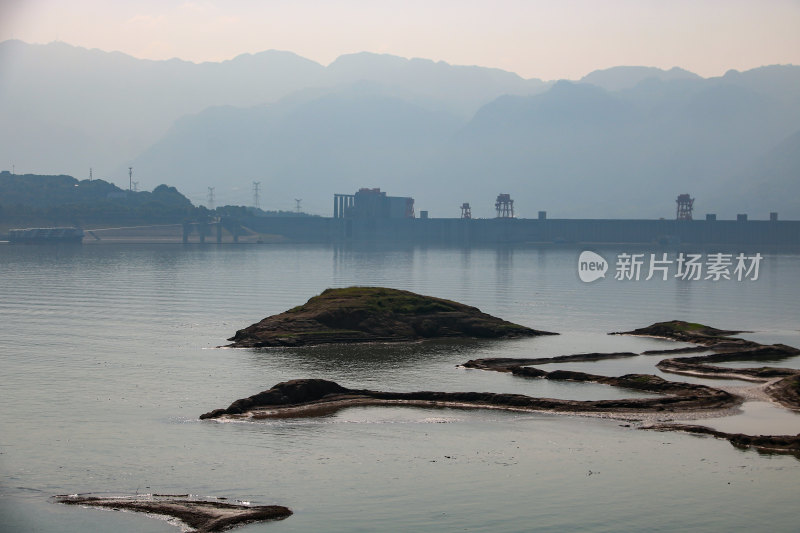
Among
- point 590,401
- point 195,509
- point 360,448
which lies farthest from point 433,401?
point 195,509

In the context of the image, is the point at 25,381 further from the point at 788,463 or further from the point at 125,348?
the point at 788,463

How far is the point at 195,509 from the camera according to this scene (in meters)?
27.3

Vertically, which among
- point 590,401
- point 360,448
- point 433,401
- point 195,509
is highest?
point 590,401

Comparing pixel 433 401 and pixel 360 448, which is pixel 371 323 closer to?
pixel 433 401

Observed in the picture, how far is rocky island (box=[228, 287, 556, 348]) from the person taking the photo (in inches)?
2393

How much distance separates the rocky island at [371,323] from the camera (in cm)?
6078

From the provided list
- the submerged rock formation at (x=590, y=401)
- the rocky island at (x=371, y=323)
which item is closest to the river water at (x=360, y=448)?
the submerged rock formation at (x=590, y=401)

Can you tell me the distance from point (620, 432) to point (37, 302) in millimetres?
65718

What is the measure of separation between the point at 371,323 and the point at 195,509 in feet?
119

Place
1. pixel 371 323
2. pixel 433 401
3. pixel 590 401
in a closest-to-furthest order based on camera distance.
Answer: pixel 590 401, pixel 433 401, pixel 371 323

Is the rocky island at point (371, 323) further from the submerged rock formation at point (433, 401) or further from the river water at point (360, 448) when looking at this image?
the submerged rock formation at point (433, 401)

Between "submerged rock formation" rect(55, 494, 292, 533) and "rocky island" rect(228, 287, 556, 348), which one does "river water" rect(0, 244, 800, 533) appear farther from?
"rocky island" rect(228, 287, 556, 348)

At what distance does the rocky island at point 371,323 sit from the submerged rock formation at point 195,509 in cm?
3062

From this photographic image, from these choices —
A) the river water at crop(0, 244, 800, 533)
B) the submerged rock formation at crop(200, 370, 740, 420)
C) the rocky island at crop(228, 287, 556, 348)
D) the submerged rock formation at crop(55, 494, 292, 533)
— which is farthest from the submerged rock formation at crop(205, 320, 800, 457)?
the rocky island at crop(228, 287, 556, 348)
